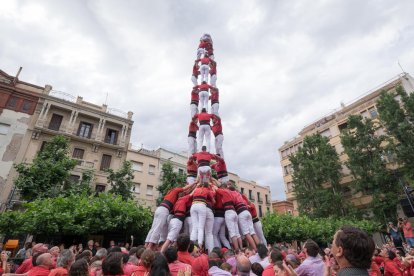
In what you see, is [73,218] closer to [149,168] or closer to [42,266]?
[42,266]

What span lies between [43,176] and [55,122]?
921 centimetres

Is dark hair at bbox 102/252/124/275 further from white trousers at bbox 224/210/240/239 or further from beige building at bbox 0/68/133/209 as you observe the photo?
beige building at bbox 0/68/133/209

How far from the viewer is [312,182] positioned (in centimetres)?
2748

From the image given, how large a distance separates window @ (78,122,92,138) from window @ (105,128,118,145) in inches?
71.5

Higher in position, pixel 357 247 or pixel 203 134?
pixel 203 134

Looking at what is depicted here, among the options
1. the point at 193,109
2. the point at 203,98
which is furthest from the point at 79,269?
the point at 203,98

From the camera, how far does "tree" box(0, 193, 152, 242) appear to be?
1219 cm

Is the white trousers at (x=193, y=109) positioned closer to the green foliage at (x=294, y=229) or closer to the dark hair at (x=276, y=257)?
the dark hair at (x=276, y=257)

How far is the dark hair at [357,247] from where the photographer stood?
2064mm

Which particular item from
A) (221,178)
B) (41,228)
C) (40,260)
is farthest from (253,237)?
(41,228)

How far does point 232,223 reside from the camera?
27.5 feet

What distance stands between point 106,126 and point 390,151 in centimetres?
2867

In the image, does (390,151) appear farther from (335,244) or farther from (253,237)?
(335,244)

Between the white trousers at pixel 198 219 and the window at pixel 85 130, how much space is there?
2281cm
